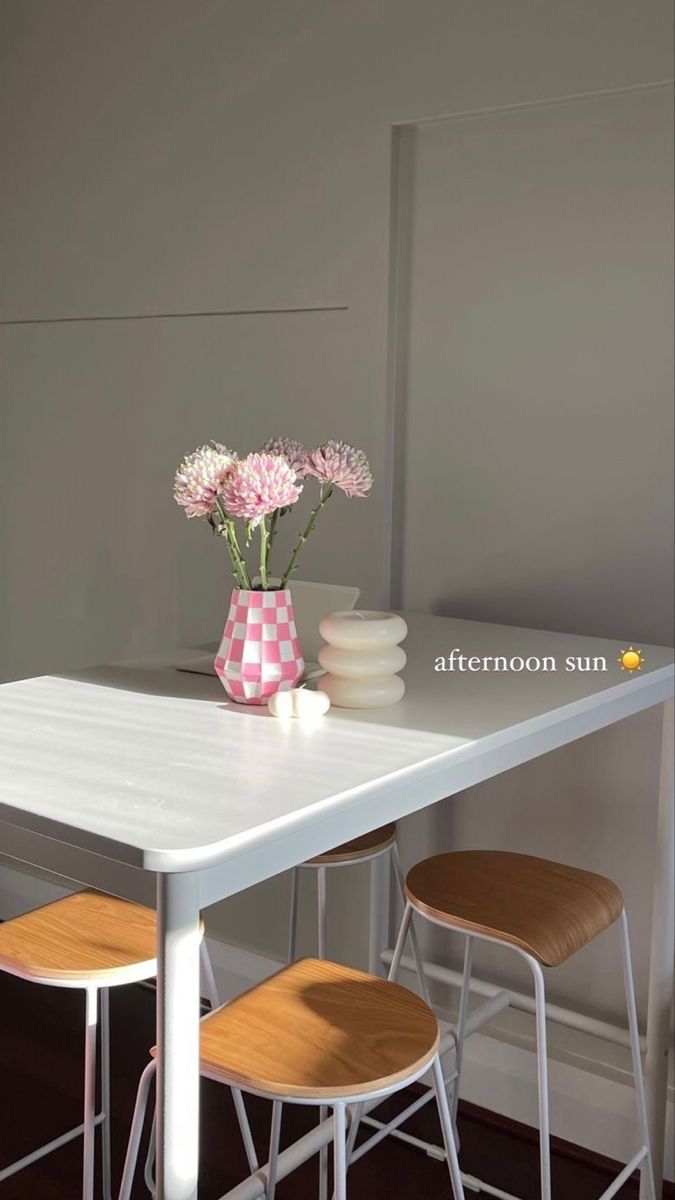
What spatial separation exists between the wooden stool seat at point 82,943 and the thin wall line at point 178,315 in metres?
1.53

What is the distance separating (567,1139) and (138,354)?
90.2 inches

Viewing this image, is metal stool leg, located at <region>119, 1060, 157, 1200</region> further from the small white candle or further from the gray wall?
the gray wall

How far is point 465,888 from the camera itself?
7.43 ft

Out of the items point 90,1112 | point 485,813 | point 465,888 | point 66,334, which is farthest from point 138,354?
point 90,1112

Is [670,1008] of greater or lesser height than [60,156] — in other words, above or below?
below

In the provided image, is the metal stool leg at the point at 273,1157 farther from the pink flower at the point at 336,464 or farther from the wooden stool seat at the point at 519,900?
the pink flower at the point at 336,464

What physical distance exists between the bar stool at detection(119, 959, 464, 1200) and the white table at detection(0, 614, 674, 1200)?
0.67 feet

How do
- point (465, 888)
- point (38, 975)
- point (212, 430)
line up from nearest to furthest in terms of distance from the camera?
point (38, 975), point (465, 888), point (212, 430)

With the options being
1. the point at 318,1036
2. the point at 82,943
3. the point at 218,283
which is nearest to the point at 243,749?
the point at 318,1036

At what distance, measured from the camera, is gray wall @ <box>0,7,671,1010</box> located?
270 centimetres

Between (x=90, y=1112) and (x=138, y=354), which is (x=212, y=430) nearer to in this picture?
(x=138, y=354)

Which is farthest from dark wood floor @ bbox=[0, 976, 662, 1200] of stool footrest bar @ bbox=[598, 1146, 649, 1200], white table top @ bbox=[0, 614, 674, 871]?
white table top @ bbox=[0, 614, 674, 871]

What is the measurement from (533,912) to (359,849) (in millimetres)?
460

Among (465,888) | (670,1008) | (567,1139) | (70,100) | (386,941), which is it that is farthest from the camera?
(70,100)
